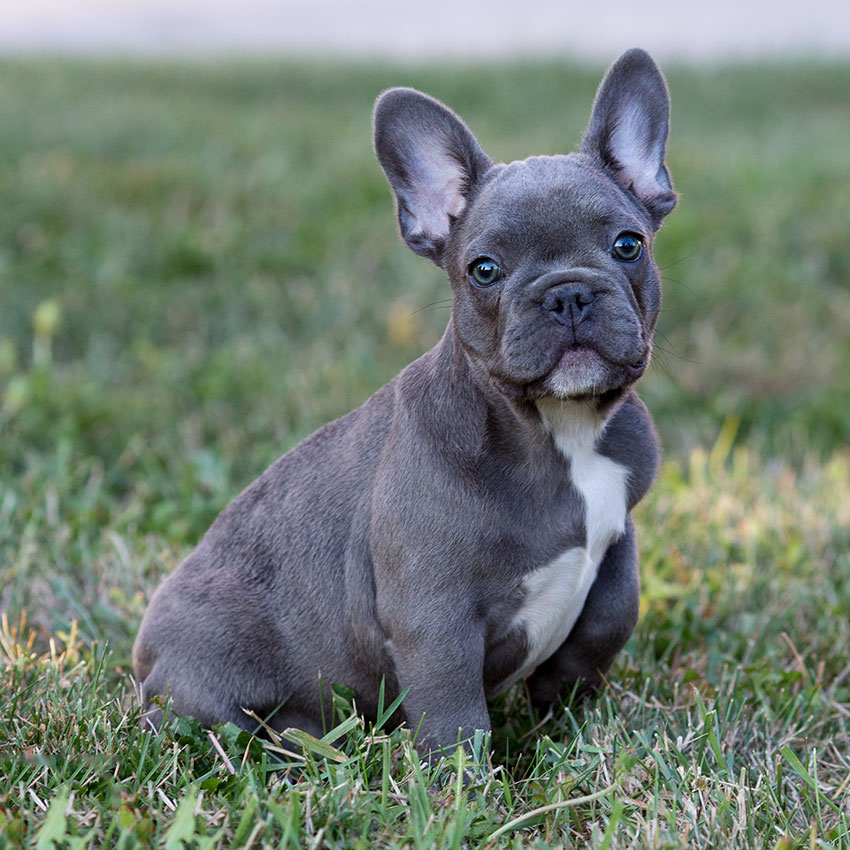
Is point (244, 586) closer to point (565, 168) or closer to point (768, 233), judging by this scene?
point (565, 168)

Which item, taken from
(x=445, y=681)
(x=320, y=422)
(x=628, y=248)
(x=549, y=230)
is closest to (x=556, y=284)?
(x=549, y=230)

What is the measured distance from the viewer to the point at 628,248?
3.17 metres

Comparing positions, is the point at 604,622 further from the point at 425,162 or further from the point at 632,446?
the point at 425,162

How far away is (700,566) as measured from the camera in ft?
16.3

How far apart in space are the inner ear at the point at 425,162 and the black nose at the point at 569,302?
0.60 meters

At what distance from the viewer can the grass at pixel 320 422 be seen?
3049mm

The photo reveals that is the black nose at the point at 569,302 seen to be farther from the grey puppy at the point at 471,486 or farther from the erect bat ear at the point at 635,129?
the erect bat ear at the point at 635,129

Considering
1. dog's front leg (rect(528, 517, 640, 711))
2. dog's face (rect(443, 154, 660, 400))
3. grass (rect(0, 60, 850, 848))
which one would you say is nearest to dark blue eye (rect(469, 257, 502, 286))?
dog's face (rect(443, 154, 660, 400))

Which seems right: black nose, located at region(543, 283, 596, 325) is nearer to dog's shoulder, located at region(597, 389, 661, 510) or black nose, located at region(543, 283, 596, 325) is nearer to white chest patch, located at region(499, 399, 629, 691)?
white chest patch, located at region(499, 399, 629, 691)

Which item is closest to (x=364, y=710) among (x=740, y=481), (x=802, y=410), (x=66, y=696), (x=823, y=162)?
(x=66, y=696)

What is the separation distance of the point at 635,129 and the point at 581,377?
0.92 metres

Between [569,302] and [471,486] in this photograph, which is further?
[471,486]

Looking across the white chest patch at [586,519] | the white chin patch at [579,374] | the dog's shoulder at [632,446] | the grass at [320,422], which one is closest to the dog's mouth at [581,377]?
the white chin patch at [579,374]

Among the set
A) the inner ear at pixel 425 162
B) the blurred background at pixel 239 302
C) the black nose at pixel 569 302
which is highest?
the inner ear at pixel 425 162
